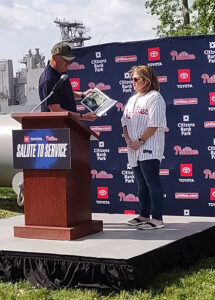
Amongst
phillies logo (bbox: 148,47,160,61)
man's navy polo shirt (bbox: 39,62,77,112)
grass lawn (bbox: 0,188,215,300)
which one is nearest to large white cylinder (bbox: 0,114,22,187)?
phillies logo (bbox: 148,47,160,61)

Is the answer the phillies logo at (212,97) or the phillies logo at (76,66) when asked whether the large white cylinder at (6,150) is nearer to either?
the phillies logo at (76,66)

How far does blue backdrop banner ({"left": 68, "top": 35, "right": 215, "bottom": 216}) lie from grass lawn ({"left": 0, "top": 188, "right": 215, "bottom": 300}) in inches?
83.0

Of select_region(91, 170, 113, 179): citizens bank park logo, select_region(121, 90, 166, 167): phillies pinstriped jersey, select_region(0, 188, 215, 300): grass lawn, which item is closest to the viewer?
select_region(0, 188, 215, 300): grass lawn

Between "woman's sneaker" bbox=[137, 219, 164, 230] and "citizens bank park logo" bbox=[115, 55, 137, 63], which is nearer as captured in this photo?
"woman's sneaker" bbox=[137, 219, 164, 230]

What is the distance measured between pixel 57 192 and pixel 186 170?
2.35 meters

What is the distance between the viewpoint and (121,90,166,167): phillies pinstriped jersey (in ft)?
18.1

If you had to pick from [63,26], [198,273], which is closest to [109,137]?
[198,273]

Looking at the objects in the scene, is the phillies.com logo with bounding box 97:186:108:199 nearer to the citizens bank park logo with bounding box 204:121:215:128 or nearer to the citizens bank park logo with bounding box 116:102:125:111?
the citizens bank park logo with bounding box 116:102:125:111

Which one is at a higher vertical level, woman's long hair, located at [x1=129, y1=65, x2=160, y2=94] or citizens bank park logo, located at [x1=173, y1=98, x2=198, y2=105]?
woman's long hair, located at [x1=129, y1=65, x2=160, y2=94]

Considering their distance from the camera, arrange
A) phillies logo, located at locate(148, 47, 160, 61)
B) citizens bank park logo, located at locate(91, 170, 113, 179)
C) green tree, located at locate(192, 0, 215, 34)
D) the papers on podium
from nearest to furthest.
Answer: the papers on podium → phillies logo, located at locate(148, 47, 160, 61) → citizens bank park logo, located at locate(91, 170, 113, 179) → green tree, located at locate(192, 0, 215, 34)

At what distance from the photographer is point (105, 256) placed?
14.6ft

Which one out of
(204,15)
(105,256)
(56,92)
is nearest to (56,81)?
(56,92)

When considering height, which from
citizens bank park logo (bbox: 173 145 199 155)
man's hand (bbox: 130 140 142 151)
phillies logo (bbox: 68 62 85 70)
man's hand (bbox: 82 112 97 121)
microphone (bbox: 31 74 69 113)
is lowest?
citizens bank park logo (bbox: 173 145 199 155)

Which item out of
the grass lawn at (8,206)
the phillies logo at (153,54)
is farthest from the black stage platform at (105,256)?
the grass lawn at (8,206)
